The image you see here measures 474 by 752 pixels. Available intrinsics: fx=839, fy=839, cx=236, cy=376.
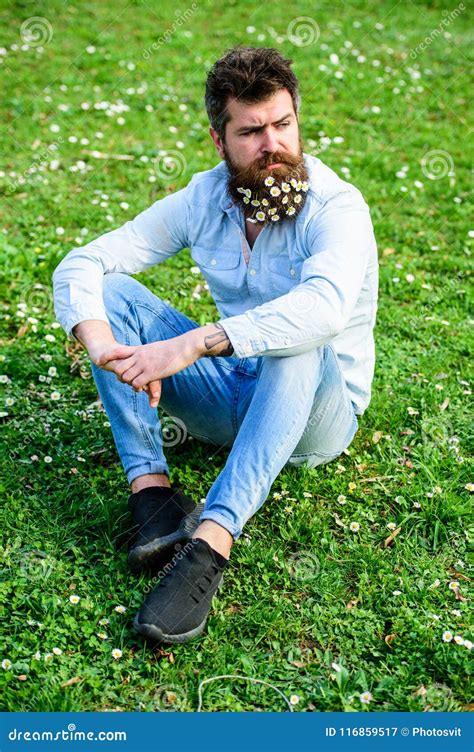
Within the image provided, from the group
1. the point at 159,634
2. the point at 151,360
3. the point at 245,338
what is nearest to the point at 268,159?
the point at 245,338

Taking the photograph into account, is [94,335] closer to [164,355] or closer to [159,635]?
[164,355]

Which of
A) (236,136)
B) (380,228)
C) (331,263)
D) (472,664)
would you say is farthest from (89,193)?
(472,664)

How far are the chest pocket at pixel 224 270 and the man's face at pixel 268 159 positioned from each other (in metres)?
0.20

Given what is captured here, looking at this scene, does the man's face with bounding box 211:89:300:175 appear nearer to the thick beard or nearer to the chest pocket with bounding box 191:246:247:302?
the thick beard

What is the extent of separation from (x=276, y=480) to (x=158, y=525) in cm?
66

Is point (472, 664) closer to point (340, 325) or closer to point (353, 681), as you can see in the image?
point (353, 681)

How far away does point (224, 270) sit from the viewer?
3.56 m

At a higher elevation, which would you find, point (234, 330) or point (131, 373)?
point (234, 330)

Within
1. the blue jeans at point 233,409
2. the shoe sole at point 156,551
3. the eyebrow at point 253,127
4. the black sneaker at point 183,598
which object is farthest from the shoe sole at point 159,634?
the eyebrow at point 253,127

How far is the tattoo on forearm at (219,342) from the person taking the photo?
2947 mm

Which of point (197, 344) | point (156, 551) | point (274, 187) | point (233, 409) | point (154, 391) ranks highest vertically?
point (274, 187)

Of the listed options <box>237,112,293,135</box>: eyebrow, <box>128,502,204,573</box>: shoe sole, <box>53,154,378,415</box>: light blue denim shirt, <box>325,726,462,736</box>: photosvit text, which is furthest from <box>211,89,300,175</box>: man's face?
<box>325,726,462,736</box>: photosvit text

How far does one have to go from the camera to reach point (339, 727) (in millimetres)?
2682

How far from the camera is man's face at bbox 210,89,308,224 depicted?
3.34 meters
